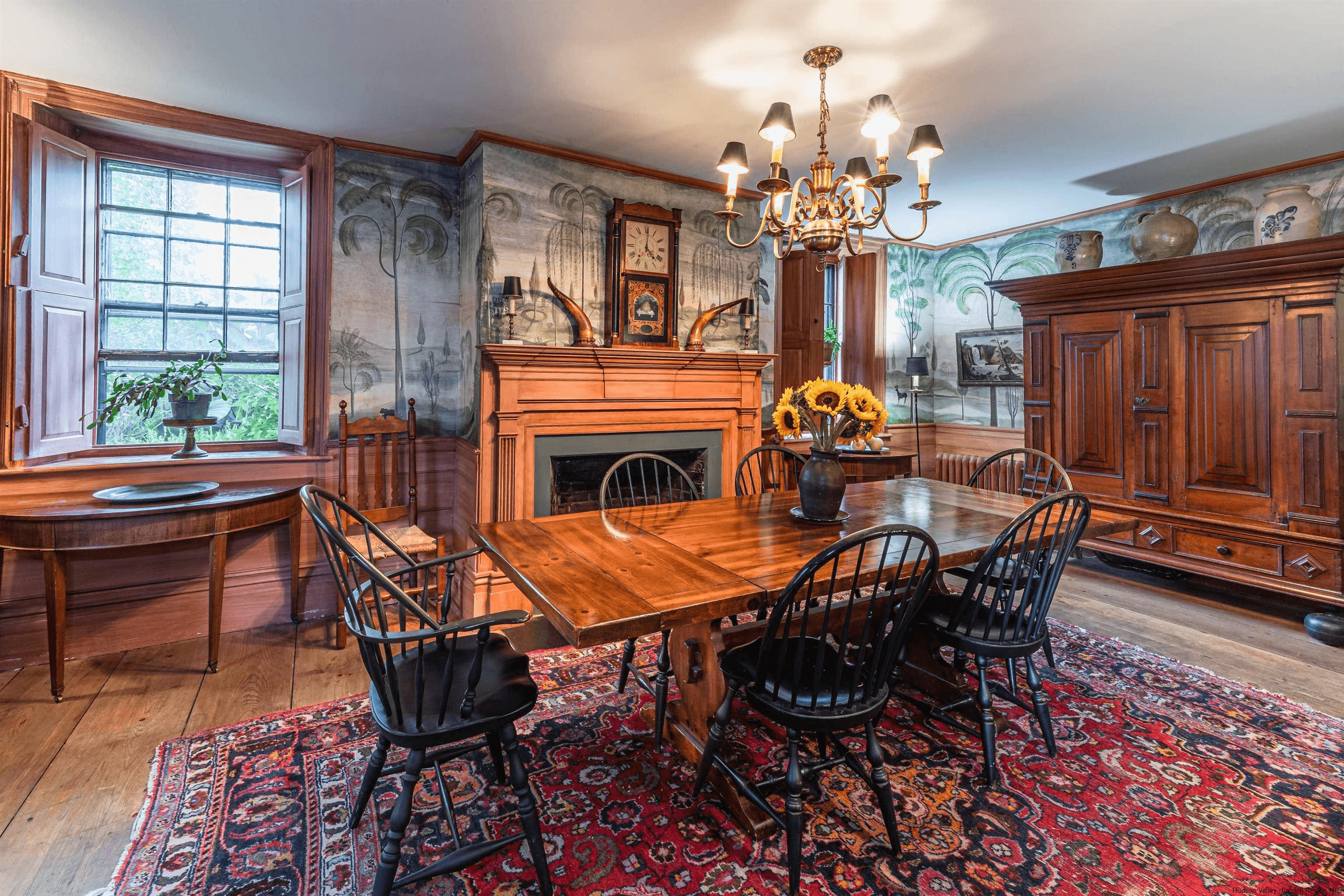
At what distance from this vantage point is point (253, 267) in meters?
3.62

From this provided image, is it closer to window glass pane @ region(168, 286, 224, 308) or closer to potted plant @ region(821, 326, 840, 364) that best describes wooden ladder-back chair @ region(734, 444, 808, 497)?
potted plant @ region(821, 326, 840, 364)

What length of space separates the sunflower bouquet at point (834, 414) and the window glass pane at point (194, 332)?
10.5ft

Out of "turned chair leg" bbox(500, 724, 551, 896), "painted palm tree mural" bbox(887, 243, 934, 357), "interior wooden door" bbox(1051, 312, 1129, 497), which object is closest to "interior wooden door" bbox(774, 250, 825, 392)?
"painted palm tree mural" bbox(887, 243, 934, 357)

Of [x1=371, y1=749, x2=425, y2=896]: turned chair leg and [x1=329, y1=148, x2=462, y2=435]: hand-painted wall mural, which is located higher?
[x1=329, y1=148, x2=462, y2=435]: hand-painted wall mural

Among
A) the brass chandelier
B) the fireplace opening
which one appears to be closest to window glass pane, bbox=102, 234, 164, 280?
the fireplace opening

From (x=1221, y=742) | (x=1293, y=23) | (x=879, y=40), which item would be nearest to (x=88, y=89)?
(x=879, y=40)

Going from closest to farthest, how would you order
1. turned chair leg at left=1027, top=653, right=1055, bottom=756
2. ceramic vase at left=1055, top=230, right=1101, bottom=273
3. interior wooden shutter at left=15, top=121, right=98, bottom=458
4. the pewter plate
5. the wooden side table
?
turned chair leg at left=1027, top=653, right=1055, bottom=756 < the wooden side table < the pewter plate < interior wooden shutter at left=15, top=121, right=98, bottom=458 < ceramic vase at left=1055, top=230, right=1101, bottom=273

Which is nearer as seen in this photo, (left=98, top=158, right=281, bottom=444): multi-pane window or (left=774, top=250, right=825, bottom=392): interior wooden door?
(left=98, top=158, right=281, bottom=444): multi-pane window

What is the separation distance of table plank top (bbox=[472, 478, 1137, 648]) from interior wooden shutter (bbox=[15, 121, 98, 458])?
237cm

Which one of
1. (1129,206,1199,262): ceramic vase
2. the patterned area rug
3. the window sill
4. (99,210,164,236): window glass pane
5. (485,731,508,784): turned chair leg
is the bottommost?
the patterned area rug

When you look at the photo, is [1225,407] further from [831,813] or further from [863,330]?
[831,813]

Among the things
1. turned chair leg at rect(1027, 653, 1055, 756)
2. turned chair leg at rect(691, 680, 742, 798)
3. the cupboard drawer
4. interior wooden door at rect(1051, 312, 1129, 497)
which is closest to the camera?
turned chair leg at rect(691, 680, 742, 798)

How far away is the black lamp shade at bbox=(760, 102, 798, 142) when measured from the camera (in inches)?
86.0

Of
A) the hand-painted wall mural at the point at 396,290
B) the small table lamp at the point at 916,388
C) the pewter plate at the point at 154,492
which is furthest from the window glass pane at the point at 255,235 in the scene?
the small table lamp at the point at 916,388
